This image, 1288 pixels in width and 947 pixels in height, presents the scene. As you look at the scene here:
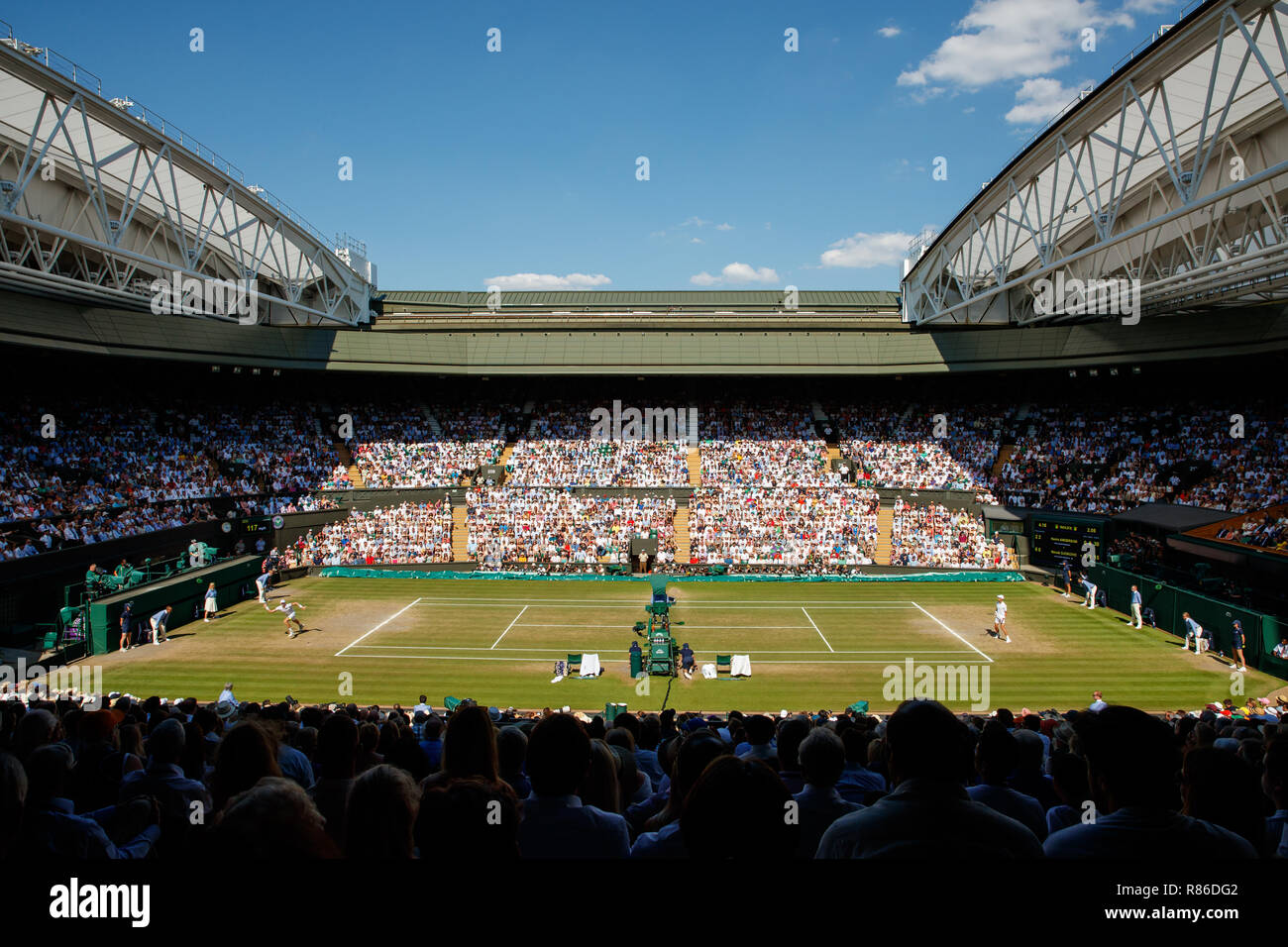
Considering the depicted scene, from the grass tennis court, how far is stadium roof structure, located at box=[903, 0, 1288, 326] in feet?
38.6

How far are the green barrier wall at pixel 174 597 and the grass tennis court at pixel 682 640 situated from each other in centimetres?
94

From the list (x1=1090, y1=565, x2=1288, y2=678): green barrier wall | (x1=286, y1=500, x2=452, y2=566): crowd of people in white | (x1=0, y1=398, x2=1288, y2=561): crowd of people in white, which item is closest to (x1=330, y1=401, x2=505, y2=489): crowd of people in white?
(x1=0, y1=398, x2=1288, y2=561): crowd of people in white

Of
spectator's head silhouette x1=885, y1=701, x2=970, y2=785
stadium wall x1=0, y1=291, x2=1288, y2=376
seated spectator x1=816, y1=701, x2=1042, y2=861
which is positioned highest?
stadium wall x1=0, y1=291, x2=1288, y2=376

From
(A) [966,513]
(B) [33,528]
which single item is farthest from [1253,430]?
(B) [33,528]

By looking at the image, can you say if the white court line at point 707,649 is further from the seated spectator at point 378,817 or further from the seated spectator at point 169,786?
the seated spectator at point 378,817

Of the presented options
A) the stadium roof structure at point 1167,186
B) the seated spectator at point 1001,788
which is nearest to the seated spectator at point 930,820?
the seated spectator at point 1001,788

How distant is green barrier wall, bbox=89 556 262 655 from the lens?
75.4 ft

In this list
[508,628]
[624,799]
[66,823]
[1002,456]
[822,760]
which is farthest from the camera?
[1002,456]

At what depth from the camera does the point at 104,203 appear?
20641 mm

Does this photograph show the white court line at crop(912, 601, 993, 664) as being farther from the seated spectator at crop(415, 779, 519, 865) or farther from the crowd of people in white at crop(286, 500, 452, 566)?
the crowd of people in white at crop(286, 500, 452, 566)

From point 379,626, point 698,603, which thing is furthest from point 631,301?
point 379,626

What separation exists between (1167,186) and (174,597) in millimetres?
37048

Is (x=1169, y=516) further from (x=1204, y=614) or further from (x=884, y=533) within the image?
(x=884, y=533)

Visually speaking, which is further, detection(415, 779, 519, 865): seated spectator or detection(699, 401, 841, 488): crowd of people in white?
detection(699, 401, 841, 488): crowd of people in white
